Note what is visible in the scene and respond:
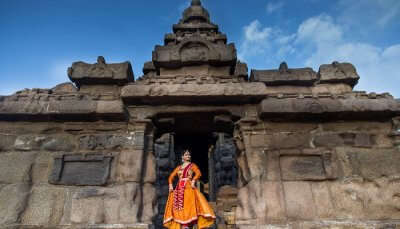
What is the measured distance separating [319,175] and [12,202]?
3.66 meters

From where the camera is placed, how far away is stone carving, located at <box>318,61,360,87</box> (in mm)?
3863

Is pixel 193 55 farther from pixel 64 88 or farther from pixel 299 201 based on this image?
pixel 299 201

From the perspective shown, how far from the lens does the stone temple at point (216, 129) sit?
297 centimetres

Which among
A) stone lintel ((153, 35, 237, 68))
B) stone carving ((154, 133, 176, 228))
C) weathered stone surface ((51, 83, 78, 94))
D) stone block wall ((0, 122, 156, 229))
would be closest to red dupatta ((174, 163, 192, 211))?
stone block wall ((0, 122, 156, 229))

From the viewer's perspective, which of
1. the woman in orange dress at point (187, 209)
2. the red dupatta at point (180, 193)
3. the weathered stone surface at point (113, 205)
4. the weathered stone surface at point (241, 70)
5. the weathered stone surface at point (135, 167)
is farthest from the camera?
the weathered stone surface at point (241, 70)

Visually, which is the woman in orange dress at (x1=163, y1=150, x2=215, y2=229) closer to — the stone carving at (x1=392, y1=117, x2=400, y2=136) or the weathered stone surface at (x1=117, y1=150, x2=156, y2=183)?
the weathered stone surface at (x1=117, y1=150, x2=156, y2=183)

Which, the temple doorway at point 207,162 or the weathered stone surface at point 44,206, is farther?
the temple doorway at point 207,162

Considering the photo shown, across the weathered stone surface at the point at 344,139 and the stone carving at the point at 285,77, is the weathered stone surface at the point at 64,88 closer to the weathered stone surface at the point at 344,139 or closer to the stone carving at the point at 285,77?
the stone carving at the point at 285,77

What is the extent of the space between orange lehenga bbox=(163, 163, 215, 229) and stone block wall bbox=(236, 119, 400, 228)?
59cm

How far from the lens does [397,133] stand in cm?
331

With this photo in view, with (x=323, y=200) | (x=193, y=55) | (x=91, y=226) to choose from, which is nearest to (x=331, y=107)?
(x=323, y=200)

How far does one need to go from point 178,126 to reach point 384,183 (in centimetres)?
277

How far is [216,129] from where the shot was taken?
400 cm

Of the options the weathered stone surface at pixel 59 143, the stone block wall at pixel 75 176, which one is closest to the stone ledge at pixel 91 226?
the stone block wall at pixel 75 176
